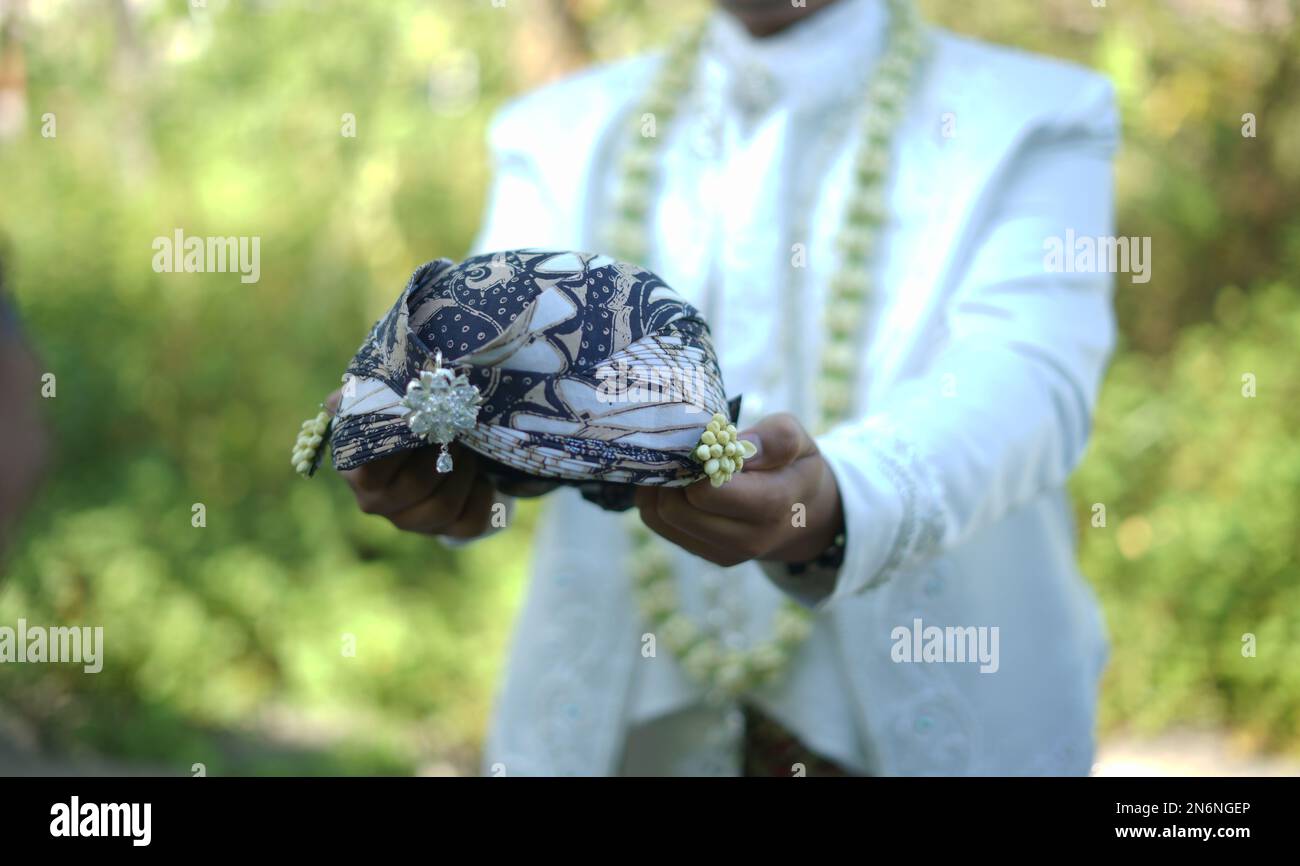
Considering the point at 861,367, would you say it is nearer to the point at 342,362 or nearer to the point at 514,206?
the point at 514,206

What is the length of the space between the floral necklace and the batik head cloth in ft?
1.51

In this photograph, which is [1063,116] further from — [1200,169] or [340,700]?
[1200,169]

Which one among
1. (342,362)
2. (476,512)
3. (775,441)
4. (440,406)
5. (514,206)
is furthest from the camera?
(342,362)

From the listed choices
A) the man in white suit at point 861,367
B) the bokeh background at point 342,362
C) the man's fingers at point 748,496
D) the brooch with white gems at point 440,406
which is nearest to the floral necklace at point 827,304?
the man in white suit at point 861,367

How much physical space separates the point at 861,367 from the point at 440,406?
70 centimetres

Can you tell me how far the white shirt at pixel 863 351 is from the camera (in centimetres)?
162

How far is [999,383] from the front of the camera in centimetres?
150

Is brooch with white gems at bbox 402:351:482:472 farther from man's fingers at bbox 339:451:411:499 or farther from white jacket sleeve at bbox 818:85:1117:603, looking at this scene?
white jacket sleeve at bbox 818:85:1117:603

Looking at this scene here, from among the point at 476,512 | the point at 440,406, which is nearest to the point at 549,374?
the point at 440,406

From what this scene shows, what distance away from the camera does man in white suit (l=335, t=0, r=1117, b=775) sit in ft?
5.26

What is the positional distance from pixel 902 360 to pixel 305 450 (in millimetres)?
753

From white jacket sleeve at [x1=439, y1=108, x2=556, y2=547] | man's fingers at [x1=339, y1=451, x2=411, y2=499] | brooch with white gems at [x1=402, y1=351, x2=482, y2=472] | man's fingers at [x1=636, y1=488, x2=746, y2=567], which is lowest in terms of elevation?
man's fingers at [x1=636, y1=488, x2=746, y2=567]

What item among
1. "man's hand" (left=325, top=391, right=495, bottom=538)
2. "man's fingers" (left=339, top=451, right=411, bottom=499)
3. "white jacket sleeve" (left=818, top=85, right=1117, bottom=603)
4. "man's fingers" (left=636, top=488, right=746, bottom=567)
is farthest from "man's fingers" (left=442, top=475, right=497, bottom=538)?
"white jacket sleeve" (left=818, top=85, right=1117, bottom=603)
